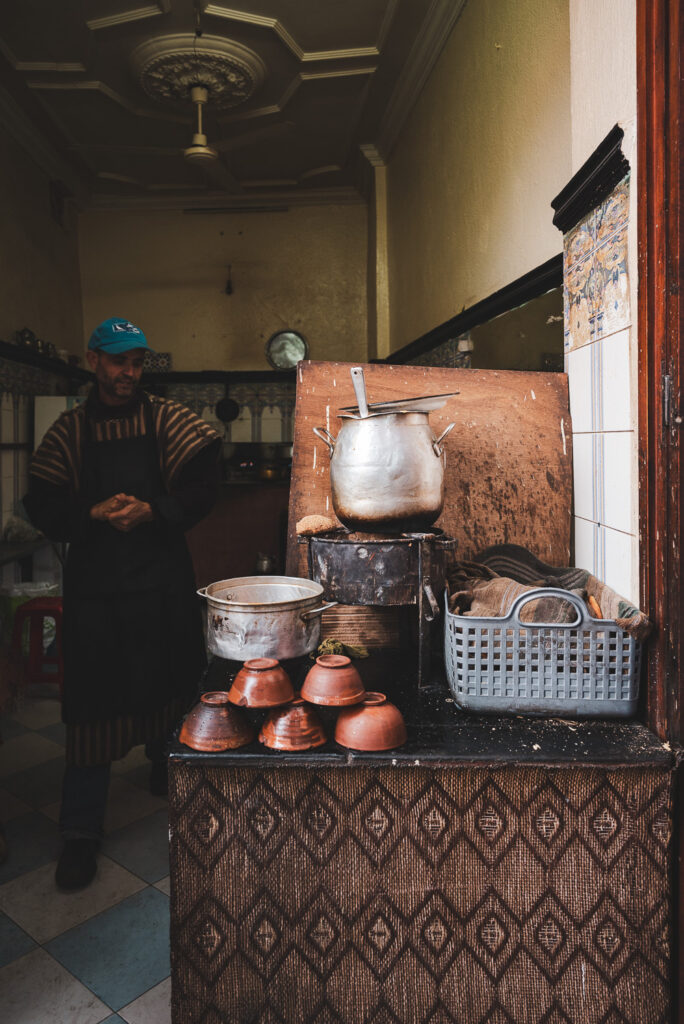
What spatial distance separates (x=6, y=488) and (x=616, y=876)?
194 inches

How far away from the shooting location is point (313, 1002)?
129cm

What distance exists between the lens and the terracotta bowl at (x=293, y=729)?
127 centimetres

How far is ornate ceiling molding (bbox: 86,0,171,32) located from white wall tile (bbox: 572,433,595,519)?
12.9 ft

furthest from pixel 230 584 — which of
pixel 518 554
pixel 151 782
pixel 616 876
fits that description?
pixel 151 782

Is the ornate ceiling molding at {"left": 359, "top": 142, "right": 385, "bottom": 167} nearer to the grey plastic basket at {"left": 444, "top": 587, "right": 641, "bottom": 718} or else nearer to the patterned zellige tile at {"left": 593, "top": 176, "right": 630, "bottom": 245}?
the patterned zellige tile at {"left": 593, "top": 176, "right": 630, "bottom": 245}

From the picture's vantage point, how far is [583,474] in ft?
6.26

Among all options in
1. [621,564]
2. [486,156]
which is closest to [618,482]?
[621,564]

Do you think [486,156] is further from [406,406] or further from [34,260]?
[34,260]

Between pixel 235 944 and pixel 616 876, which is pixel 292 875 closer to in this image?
pixel 235 944

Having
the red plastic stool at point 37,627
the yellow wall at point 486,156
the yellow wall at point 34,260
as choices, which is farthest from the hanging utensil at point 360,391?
the yellow wall at point 34,260

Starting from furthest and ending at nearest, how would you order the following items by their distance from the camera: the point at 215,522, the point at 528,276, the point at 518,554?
1. the point at 215,522
2. the point at 528,276
3. the point at 518,554

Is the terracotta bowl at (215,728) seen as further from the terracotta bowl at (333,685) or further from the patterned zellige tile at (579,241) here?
the patterned zellige tile at (579,241)

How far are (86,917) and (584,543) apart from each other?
1.87m

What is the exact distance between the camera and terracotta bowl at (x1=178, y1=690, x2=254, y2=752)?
1266 mm
